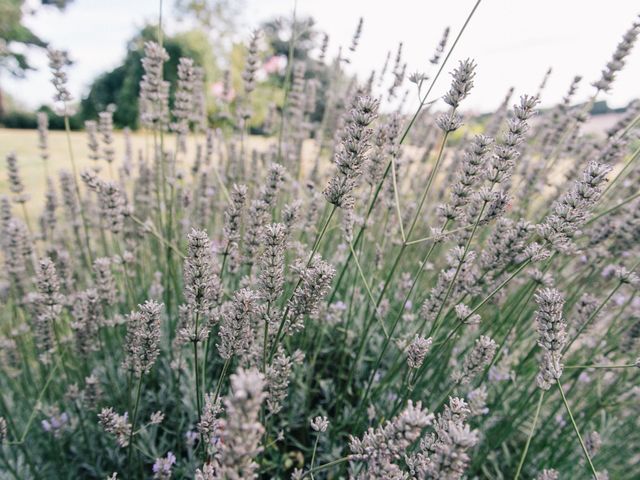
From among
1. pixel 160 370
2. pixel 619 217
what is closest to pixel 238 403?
pixel 160 370

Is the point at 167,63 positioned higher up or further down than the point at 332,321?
higher up

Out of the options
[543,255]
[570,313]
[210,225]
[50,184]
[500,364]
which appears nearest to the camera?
[543,255]

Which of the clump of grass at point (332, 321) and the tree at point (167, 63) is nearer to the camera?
the clump of grass at point (332, 321)

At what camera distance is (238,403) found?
26.3 inches

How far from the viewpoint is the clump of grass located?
1.15 m

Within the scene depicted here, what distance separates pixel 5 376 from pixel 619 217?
392 cm

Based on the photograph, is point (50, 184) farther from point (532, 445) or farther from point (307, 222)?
point (532, 445)

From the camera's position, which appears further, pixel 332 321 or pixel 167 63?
pixel 167 63

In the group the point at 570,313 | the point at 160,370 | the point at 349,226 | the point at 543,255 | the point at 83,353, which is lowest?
the point at 160,370

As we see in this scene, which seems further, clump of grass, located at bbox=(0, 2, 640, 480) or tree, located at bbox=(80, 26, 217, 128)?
tree, located at bbox=(80, 26, 217, 128)

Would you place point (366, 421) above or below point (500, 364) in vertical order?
below

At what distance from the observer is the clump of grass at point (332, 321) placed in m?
1.15

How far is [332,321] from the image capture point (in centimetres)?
230

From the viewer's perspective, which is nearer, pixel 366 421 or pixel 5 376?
pixel 366 421
